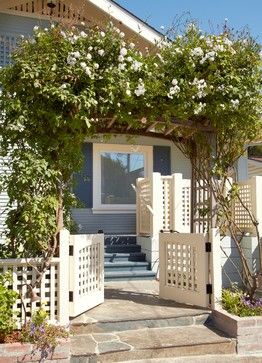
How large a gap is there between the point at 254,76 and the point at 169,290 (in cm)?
344

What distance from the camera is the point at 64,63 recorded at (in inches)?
195

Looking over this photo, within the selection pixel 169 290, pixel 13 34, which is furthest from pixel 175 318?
pixel 13 34

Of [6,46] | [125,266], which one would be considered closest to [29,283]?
Answer: [125,266]

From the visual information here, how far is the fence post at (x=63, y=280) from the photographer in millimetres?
4824

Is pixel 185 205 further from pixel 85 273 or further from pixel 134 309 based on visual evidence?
pixel 85 273

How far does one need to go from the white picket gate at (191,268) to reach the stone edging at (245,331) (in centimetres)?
60

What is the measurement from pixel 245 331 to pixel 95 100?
11.1 feet

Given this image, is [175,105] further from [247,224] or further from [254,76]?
[247,224]

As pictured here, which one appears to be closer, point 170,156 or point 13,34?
point 13,34

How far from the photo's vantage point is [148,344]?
4680 mm

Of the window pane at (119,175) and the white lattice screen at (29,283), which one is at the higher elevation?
the window pane at (119,175)

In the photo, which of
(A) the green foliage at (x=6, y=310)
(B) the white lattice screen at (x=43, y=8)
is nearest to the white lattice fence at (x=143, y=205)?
(B) the white lattice screen at (x=43, y=8)

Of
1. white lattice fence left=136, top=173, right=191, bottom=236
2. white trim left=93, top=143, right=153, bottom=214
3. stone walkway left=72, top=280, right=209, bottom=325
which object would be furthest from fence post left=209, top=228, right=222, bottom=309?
white trim left=93, top=143, right=153, bottom=214

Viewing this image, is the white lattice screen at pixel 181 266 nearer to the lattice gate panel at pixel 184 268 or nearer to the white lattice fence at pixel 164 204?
the lattice gate panel at pixel 184 268
